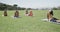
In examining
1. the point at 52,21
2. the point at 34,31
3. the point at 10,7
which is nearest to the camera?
the point at 34,31

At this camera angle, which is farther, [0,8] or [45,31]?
[0,8]

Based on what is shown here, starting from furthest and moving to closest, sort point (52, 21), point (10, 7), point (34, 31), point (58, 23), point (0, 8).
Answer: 1. point (10, 7)
2. point (0, 8)
3. point (52, 21)
4. point (58, 23)
5. point (34, 31)

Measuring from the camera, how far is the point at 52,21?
17391 mm

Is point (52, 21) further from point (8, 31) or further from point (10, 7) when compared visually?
point (10, 7)

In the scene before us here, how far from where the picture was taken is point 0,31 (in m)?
12.7

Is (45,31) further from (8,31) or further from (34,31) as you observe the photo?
(8,31)

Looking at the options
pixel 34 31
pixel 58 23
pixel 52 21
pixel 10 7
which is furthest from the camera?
pixel 10 7

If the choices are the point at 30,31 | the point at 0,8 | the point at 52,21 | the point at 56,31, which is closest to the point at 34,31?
the point at 30,31

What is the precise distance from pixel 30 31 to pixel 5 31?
1.59 meters

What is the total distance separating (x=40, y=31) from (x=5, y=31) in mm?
2214

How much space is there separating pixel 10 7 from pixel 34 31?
1557 inches

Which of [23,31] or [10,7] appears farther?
[10,7]

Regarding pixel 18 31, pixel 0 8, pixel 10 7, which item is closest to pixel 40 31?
pixel 18 31

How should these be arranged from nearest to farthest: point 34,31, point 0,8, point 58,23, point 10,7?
point 34,31
point 58,23
point 0,8
point 10,7
